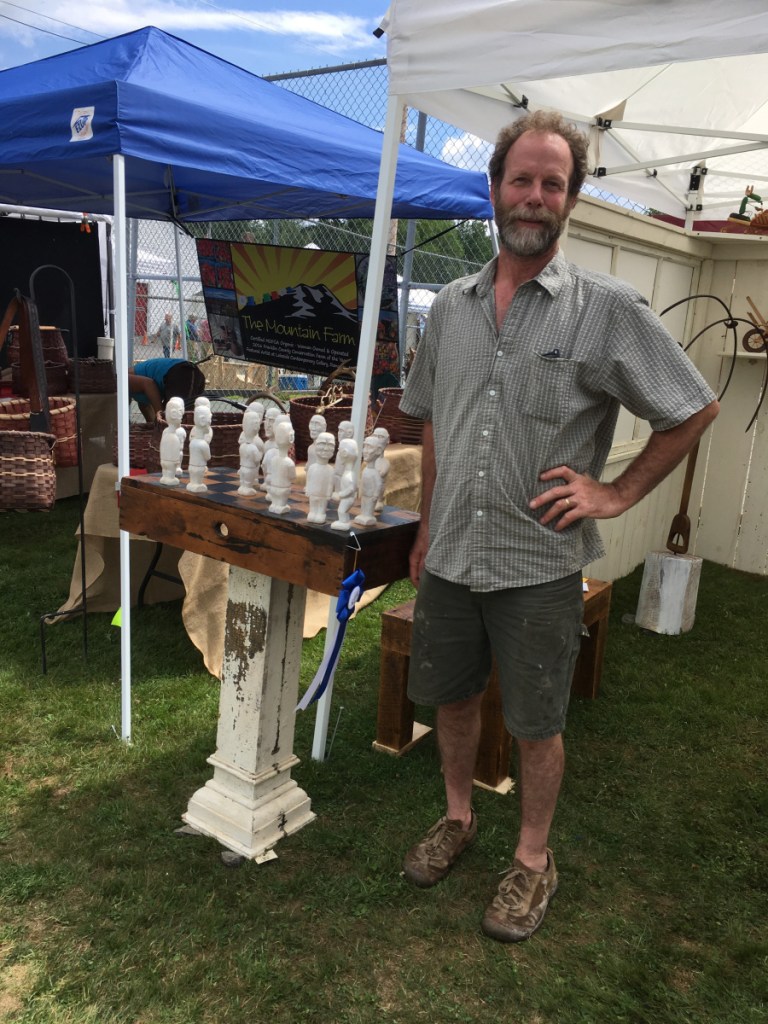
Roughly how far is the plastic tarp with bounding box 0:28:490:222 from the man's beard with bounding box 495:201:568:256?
1537 mm

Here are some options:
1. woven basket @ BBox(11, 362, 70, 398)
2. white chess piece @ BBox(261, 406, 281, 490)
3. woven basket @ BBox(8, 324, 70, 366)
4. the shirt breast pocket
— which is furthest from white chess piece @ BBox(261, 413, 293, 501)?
woven basket @ BBox(8, 324, 70, 366)

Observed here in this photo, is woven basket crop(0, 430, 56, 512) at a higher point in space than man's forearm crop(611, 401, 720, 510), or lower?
lower

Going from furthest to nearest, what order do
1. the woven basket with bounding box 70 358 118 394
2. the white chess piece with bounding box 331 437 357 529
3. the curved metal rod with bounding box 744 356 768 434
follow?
1. the woven basket with bounding box 70 358 118 394
2. the curved metal rod with bounding box 744 356 768 434
3. the white chess piece with bounding box 331 437 357 529

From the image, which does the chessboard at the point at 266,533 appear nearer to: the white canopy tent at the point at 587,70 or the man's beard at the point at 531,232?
the white canopy tent at the point at 587,70

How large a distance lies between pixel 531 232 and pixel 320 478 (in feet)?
2.44

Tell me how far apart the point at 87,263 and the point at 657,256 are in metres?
5.25

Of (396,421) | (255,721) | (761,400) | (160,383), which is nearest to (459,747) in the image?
(255,721)

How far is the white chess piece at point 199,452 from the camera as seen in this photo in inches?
84.9

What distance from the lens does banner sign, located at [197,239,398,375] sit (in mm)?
4680

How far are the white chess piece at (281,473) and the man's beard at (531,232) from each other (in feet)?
2.39

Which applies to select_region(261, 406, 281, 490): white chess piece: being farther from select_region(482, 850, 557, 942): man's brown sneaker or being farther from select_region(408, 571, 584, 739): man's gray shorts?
select_region(482, 850, 557, 942): man's brown sneaker

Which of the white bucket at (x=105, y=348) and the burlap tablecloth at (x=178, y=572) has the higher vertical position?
the white bucket at (x=105, y=348)

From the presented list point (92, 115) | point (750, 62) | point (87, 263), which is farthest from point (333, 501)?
point (87, 263)

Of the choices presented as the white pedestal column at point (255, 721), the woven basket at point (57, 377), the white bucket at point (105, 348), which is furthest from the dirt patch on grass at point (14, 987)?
the white bucket at point (105, 348)
